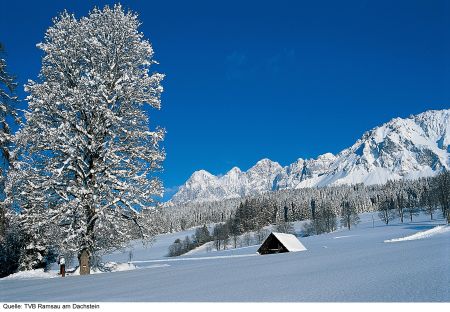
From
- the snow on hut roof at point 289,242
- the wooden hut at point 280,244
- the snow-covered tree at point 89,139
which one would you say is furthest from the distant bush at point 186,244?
the snow-covered tree at point 89,139

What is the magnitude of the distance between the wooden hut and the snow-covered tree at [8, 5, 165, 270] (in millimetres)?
30132

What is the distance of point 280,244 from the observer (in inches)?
1841

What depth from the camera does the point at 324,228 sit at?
160 meters

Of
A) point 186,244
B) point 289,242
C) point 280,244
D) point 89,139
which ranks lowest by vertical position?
point 186,244

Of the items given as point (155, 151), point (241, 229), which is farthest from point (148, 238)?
point (241, 229)

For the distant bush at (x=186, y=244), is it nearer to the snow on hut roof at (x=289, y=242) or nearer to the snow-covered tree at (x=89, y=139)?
the snow on hut roof at (x=289, y=242)

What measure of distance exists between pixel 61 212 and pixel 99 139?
11.0 ft

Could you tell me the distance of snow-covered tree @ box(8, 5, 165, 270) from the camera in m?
16.0

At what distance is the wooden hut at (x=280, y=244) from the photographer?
4569 centimetres

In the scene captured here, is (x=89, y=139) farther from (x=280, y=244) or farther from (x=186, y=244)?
(x=186, y=244)

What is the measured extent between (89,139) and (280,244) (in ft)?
112

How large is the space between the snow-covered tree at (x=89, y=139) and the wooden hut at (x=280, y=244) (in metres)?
30.1

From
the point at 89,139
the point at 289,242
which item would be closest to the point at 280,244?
the point at 289,242

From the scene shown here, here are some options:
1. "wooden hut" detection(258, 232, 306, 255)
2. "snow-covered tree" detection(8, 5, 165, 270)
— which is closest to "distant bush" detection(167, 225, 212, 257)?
"wooden hut" detection(258, 232, 306, 255)
